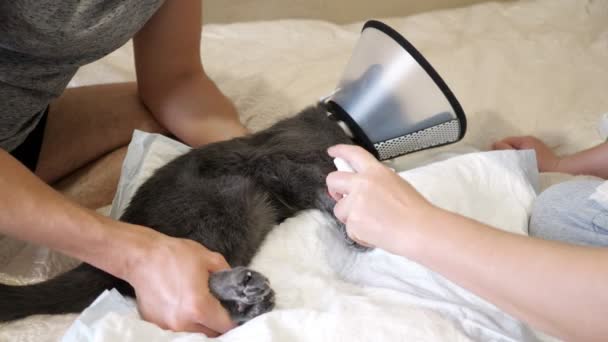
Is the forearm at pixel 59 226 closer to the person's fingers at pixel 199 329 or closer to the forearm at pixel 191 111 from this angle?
the person's fingers at pixel 199 329

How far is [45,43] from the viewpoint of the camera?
35.1 inches

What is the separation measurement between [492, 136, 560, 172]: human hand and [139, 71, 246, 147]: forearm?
57 centimetres

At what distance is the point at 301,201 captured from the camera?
105 centimetres

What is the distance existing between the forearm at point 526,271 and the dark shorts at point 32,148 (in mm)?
751

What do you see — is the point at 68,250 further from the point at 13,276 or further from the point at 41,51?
the point at 41,51

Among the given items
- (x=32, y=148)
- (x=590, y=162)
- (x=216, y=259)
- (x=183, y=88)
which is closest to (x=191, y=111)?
(x=183, y=88)

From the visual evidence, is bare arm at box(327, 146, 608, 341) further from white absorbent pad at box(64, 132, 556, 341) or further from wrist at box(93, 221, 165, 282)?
wrist at box(93, 221, 165, 282)

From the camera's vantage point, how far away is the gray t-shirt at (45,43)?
856 mm

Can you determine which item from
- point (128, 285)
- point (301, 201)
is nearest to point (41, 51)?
point (128, 285)

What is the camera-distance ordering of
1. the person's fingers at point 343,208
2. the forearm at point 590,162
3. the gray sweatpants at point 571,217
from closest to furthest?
the person's fingers at point 343,208
the gray sweatpants at point 571,217
the forearm at point 590,162

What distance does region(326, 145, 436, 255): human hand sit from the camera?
2.02 feet

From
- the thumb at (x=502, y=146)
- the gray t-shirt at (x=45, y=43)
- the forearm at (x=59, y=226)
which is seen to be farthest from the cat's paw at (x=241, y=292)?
the thumb at (x=502, y=146)

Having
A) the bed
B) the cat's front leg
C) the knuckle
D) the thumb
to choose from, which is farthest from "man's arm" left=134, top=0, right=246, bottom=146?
the thumb

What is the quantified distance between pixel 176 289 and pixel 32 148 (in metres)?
0.51
